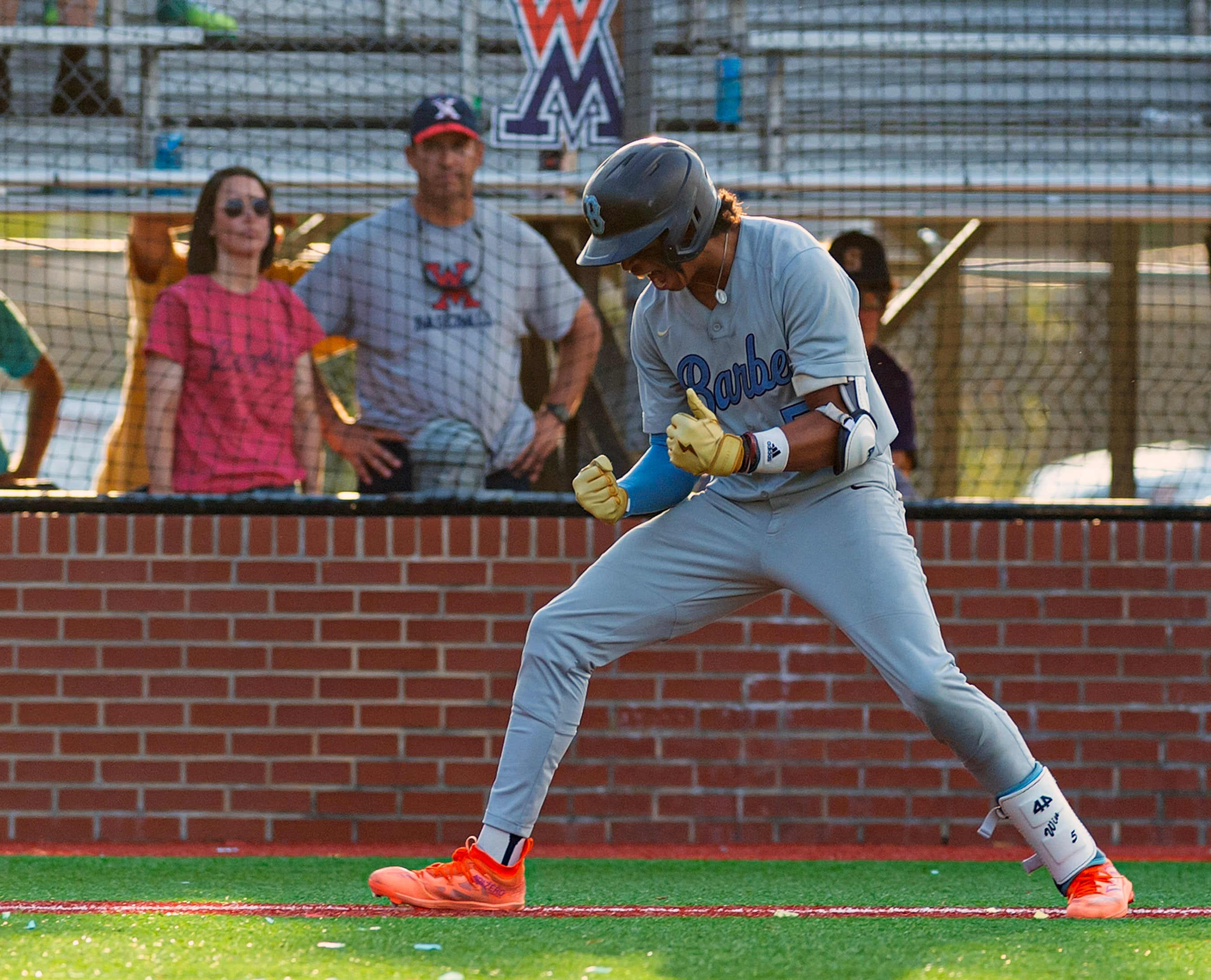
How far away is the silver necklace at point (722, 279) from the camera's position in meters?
3.57

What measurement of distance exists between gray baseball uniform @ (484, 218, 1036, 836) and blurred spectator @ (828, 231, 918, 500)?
2117mm

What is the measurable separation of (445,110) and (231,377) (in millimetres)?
1196

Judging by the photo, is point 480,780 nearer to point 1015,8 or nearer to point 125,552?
point 125,552

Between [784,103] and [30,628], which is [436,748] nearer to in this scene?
[30,628]

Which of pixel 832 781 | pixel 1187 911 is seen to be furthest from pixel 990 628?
pixel 1187 911

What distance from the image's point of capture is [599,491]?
366 cm

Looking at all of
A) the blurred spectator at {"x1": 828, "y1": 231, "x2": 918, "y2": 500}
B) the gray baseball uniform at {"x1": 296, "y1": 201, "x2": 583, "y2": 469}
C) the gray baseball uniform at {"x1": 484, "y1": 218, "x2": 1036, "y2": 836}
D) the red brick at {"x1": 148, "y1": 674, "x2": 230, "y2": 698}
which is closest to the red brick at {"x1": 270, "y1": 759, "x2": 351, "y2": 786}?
the red brick at {"x1": 148, "y1": 674, "x2": 230, "y2": 698}

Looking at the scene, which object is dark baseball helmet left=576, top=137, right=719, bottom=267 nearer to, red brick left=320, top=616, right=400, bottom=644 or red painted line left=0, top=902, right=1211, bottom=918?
red painted line left=0, top=902, right=1211, bottom=918

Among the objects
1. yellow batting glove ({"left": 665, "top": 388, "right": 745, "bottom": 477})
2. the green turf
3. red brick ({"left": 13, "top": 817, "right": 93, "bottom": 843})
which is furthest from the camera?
red brick ({"left": 13, "top": 817, "right": 93, "bottom": 843})

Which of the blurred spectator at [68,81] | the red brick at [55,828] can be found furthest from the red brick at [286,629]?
the blurred spectator at [68,81]

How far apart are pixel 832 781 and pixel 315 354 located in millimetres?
2459

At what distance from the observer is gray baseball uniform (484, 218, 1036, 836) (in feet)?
11.4

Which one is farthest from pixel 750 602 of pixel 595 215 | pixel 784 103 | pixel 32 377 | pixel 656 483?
pixel 784 103

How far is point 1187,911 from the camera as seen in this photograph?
3816 millimetres
